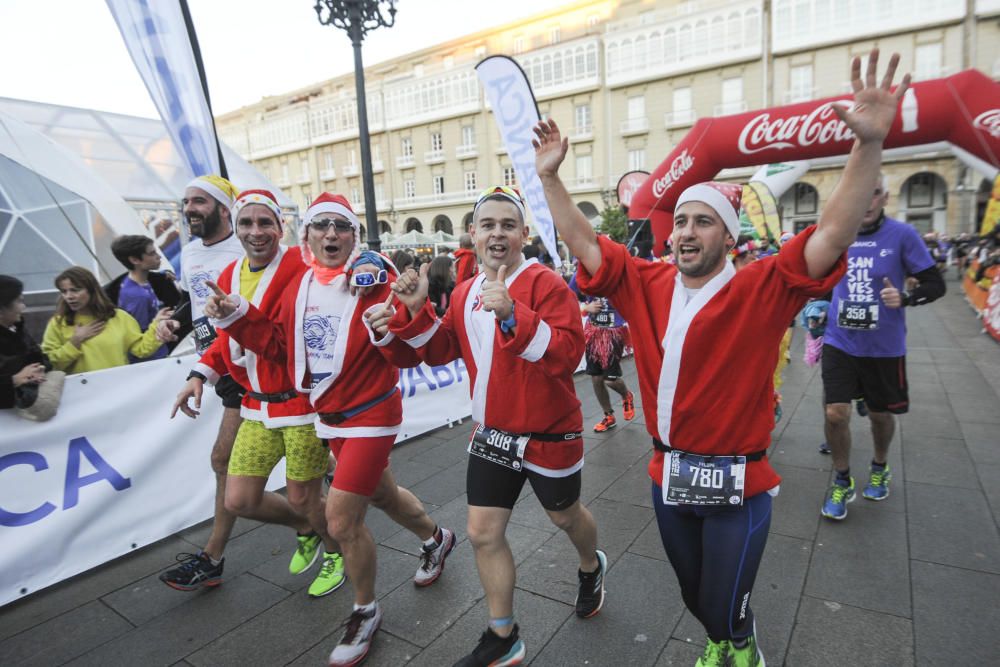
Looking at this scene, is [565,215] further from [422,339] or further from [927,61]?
[927,61]

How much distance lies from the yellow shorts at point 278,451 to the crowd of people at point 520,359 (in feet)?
0.04

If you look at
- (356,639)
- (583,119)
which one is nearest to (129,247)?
(356,639)

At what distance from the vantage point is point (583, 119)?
121ft

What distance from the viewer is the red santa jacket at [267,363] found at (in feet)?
9.05

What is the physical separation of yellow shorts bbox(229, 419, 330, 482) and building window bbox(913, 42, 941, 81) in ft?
116

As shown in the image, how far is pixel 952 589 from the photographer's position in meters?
2.69

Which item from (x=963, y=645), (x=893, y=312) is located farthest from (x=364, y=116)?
(x=963, y=645)

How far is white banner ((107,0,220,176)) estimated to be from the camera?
4664mm

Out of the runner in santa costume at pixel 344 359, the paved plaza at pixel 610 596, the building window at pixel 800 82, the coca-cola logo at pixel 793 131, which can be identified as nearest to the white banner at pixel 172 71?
the runner in santa costume at pixel 344 359

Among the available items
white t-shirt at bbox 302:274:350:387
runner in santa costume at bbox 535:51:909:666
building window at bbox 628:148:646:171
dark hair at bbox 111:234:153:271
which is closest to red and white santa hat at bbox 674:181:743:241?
runner in santa costume at bbox 535:51:909:666

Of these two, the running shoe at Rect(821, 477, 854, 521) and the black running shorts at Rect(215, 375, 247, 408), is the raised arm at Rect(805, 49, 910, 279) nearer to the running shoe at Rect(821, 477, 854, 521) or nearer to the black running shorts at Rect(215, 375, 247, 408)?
the running shoe at Rect(821, 477, 854, 521)

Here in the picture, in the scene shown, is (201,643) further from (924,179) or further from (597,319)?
(924,179)

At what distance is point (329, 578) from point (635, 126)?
118ft

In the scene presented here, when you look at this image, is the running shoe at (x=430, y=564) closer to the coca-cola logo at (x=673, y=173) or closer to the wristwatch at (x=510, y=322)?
the wristwatch at (x=510, y=322)
